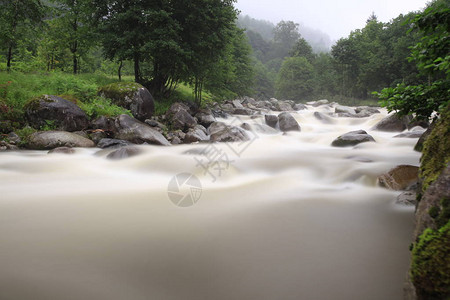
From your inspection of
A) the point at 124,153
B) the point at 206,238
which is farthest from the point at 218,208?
the point at 124,153

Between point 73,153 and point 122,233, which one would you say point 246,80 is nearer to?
point 73,153

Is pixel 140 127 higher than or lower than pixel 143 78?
lower

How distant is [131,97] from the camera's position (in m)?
12.9

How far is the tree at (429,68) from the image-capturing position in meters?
2.89

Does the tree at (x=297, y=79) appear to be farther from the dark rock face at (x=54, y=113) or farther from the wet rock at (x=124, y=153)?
the wet rock at (x=124, y=153)

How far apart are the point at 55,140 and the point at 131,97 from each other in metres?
4.79

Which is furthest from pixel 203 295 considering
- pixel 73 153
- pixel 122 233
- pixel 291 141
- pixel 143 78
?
pixel 143 78

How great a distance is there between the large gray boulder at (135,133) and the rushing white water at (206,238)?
4571mm

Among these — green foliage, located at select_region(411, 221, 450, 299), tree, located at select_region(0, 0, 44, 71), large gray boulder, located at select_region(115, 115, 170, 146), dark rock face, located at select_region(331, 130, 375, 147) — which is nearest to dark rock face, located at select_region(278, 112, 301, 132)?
dark rock face, located at select_region(331, 130, 375, 147)

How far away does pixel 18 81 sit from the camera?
12000mm

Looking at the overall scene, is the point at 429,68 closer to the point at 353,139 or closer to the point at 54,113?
the point at 353,139

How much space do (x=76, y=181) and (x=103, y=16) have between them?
1436 centimetres

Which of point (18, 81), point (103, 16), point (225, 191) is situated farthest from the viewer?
point (103, 16)

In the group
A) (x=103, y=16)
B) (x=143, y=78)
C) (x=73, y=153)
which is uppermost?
(x=103, y=16)
